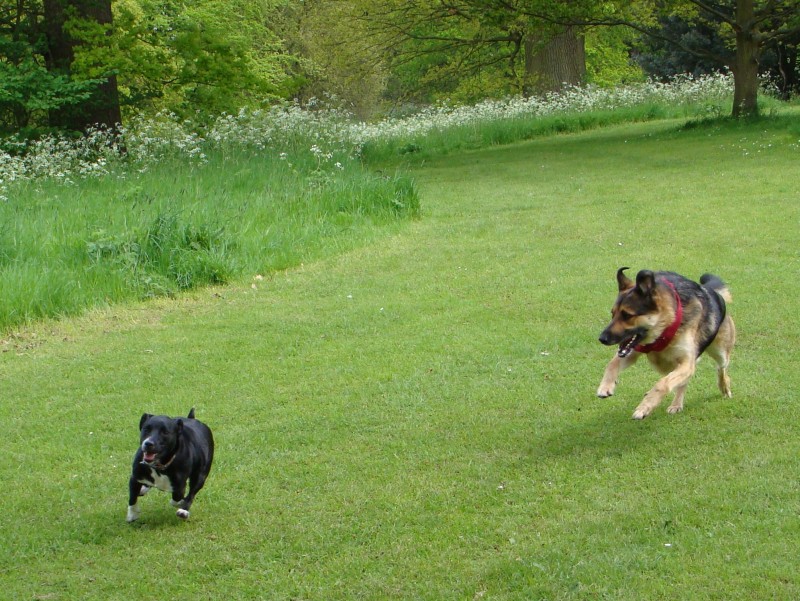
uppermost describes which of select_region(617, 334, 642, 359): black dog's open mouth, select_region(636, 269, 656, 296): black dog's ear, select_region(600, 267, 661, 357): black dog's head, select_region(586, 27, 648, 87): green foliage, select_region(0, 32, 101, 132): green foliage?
select_region(0, 32, 101, 132): green foliage

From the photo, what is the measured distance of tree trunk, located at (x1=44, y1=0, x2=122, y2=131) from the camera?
72.5 ft

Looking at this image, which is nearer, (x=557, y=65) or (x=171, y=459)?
(x=171, y=459)

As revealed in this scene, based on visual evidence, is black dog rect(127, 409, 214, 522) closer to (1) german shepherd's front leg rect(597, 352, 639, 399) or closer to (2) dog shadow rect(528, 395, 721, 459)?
(2) dog shadow rect(528, 395, 721, 459)

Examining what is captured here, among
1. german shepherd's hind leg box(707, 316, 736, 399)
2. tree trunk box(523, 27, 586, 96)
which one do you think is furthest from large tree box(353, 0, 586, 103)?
german shepherd's hind leg box(707, 316, 736, 399)

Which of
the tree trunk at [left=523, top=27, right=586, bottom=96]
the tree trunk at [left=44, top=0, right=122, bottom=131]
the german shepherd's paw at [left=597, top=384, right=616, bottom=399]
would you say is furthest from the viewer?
the tree trunk at [left=523, top=27, right=586, bottom=96]

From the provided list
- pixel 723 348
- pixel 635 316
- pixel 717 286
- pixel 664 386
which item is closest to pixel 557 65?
pixel 717 286

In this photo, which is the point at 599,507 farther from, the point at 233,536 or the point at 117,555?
the point at 117,555

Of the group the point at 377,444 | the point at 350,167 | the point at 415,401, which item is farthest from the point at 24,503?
the point at 350,167

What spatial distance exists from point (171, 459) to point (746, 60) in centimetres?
2222

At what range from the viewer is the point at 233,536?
532 centimetres

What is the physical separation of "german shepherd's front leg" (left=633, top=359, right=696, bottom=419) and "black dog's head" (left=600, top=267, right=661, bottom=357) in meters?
0.31

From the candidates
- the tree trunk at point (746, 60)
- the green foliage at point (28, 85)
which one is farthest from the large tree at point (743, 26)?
the green foliage at point (28, 85)

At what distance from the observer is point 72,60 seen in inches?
884

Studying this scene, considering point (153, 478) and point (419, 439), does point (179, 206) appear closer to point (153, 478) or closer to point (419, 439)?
point (419, 439)
